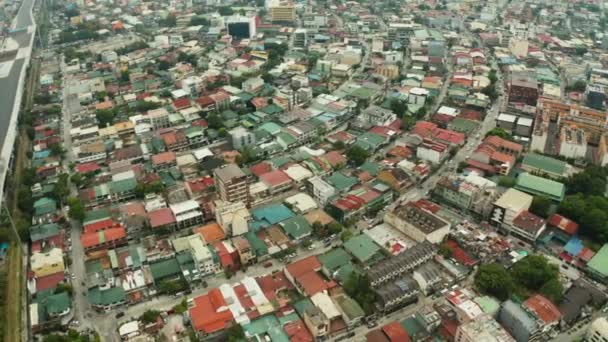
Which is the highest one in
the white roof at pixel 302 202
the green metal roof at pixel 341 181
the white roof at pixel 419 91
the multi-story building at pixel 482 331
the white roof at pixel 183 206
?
the white roof at pixel 419 91

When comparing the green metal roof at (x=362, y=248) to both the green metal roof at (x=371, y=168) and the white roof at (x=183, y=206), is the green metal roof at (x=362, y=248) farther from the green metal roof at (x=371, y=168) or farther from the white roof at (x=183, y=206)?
the white roof at (x=183, y=206)

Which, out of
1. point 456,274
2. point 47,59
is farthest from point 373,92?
point 47,59

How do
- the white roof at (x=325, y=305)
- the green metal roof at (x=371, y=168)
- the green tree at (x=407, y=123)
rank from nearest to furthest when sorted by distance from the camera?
the white roof at (x=325, y=305), the green metal roof at (x=371, y=168), the green tree at (x=407, y=123)

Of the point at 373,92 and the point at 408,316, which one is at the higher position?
the point at 373,92

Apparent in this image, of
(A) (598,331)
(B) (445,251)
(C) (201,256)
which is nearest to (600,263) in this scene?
(A) (598,331)

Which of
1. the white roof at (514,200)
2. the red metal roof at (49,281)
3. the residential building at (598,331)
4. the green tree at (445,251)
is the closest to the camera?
the residential building at (598,331)

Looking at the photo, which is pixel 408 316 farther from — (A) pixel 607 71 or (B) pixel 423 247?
(A) pixel 607 71

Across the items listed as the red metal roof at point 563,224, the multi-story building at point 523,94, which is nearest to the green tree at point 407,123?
the multi-story building at point 523,94

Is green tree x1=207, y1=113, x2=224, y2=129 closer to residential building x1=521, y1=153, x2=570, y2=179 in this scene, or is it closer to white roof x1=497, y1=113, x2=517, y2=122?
white roof x1=497, y1=113, x2=517, y2=122
